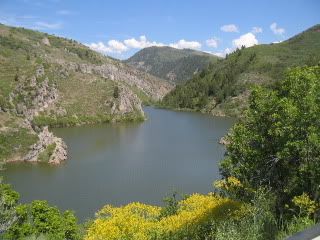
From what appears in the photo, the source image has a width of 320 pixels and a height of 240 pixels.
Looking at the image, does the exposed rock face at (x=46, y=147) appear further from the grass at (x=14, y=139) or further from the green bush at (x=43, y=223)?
the green bush at (x=43, y=223)

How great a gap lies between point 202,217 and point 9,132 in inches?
2557

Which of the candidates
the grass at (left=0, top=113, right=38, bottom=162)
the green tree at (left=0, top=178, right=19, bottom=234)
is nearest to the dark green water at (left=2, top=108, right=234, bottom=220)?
the grass at (left=0, top=113, right=38, bottom=162)

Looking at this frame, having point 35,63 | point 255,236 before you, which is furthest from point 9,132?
point 255,236

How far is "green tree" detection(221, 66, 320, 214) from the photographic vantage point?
1970 centimetres

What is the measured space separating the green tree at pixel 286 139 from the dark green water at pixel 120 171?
27.1 metres

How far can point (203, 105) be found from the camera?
19050 cm

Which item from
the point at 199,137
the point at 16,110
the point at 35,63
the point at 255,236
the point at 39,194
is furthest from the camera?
the point at 35,63

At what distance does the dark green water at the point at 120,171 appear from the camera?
175 feet

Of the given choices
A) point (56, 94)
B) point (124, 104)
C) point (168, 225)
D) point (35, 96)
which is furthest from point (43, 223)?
point (124, 104)

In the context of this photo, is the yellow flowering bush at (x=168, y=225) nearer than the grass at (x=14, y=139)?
Yes

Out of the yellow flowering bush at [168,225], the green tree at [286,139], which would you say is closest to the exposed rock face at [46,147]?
the yellow flowering bush at [168,225]

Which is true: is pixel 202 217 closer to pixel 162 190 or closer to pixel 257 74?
pixel 162 190

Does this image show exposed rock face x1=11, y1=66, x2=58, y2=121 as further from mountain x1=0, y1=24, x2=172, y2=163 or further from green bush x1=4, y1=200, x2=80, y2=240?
green bush x1=4, y1=200, x2=80, y2=240

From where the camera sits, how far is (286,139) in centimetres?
2061
